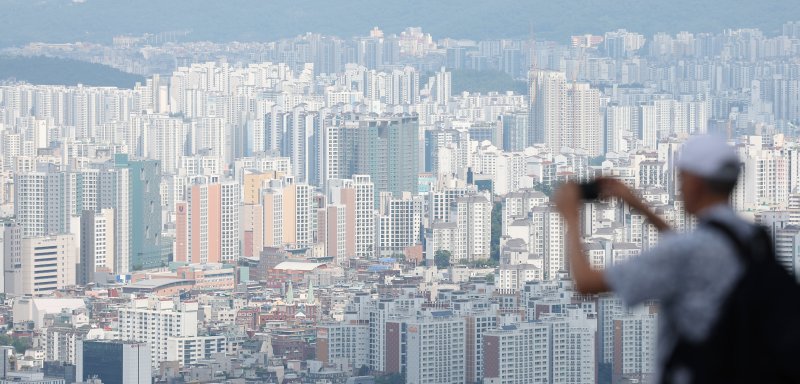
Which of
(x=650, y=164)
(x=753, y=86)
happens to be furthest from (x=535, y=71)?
(x=650, y=164)

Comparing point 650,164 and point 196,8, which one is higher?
point 196,8

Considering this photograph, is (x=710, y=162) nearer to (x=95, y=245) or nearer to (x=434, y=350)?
(x=434, y=350)

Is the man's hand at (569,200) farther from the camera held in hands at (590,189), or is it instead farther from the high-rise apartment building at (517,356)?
the high-rise apartment building at (517,356)

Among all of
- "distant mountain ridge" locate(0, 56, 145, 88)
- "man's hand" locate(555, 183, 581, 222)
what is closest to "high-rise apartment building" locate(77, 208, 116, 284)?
"distant mountain ridge" locate(0, 56, 145, 88)

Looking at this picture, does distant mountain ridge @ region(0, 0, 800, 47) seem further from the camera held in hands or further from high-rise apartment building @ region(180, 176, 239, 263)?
the camera held in hands

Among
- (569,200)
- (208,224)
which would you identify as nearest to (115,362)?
(208,224)

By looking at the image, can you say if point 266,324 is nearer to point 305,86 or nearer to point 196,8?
point 305,86

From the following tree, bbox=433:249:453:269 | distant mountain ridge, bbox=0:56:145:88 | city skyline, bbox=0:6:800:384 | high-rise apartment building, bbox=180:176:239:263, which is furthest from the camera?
distant mountain ridge, bbox=0:56:145:88

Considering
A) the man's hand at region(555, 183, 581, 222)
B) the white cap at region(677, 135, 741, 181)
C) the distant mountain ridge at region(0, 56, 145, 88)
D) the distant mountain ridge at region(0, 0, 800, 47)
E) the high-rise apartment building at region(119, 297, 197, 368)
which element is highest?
the distant mountain ridge at region(0, 0, 800, 47)
